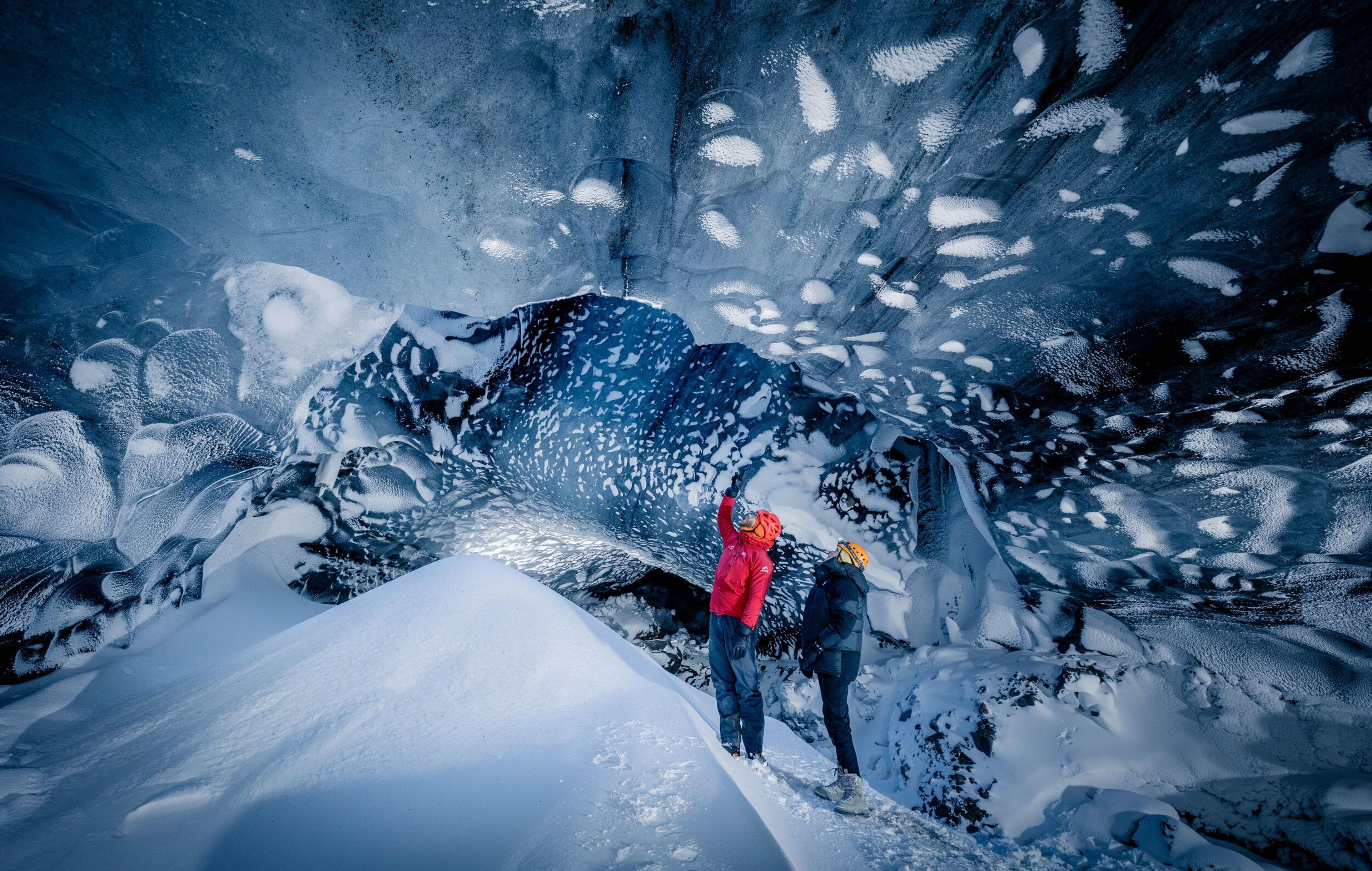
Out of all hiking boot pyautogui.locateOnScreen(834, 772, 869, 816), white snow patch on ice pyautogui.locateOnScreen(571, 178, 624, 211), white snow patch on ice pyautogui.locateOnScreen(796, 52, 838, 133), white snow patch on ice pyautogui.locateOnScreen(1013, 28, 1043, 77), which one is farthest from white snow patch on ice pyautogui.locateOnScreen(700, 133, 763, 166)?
hiking boot pyautogui.locateOnScreen(834, 772, 869, 816)

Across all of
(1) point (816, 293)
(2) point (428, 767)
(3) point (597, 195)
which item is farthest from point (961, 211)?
(2) point (428, 767)

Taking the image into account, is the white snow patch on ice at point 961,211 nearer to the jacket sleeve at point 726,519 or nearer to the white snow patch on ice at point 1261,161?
the white snow patch on ice at point 1261,161

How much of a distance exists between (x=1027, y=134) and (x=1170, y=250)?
1.99 ft

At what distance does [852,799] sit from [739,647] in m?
0.65

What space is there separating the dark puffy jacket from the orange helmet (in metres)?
0.26

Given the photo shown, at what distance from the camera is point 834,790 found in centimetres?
189

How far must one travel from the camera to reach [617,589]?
16.1 feet

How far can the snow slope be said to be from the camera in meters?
1.03

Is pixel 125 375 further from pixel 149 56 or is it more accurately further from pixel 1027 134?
pixel 1027 134

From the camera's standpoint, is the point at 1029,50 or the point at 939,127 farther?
the point at 939,127

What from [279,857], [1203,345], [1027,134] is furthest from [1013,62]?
[279,857]

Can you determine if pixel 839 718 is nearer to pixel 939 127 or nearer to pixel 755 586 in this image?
pixel 755 586

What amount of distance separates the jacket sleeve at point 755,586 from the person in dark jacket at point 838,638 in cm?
24

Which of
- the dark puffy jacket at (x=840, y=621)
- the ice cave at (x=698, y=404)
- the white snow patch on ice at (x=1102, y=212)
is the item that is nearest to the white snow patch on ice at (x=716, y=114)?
the ice cave at (x=698, y=404)
